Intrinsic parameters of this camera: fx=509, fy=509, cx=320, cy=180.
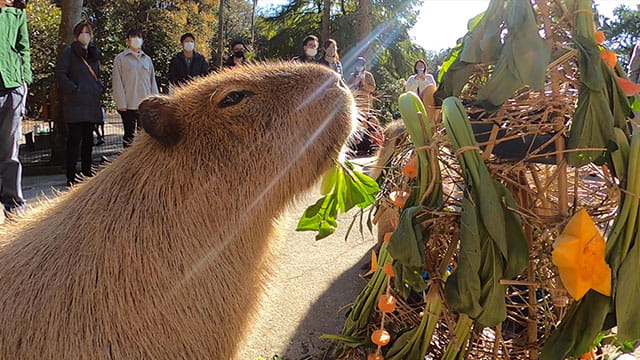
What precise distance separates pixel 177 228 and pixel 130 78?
5316 millimetres

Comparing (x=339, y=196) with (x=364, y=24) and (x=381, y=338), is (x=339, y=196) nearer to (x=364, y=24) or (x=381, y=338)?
(x=381, y=338)

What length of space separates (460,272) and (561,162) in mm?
318

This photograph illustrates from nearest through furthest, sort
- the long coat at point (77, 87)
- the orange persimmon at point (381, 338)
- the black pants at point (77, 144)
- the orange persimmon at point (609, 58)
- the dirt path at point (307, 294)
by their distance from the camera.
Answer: the orange persimmon at point (609, 58) < the orange persimmon at point (381, 338) < the dirt path at point (307, 294) < the long coat at point (77, 87) < the black pants at point (77, 144)

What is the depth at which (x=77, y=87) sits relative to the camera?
5.68m

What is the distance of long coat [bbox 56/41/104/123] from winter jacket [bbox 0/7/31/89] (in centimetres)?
134

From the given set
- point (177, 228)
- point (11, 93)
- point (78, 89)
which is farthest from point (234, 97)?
point (78, 89)

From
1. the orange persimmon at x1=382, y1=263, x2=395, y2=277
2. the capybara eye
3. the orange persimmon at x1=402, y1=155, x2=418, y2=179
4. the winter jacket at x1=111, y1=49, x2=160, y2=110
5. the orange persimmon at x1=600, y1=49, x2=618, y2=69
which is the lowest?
the orange persimmon at x1=382, y1=263, x2=395, y2=277

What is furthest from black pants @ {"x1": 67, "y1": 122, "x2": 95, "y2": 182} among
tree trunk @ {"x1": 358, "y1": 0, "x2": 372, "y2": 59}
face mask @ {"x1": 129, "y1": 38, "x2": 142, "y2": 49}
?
tree trunk @ {"x1": 358, "y1": 0, "x2": 372, "y2": 59}

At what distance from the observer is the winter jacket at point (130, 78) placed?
6090mm

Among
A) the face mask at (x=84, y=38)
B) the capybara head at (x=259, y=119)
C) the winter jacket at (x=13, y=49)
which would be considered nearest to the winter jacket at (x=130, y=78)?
the face mask at (x=84, y=38)

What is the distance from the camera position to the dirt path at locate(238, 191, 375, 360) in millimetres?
2537

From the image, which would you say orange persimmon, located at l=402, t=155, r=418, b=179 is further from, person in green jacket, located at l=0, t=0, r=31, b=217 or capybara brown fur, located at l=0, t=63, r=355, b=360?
person in green jacket, located at l=0, t=0, r=31, b=217

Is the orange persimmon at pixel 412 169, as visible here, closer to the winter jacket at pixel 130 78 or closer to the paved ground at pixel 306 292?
the paved ground at pixel 306 292

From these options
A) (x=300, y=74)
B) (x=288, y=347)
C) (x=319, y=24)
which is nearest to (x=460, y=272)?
(x=300, y=74)
